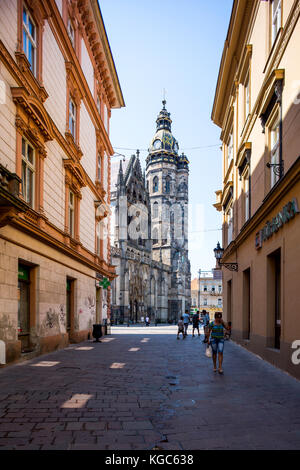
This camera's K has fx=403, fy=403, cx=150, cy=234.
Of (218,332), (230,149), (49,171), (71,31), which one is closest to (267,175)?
(218,332)

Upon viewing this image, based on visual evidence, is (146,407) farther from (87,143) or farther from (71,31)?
(71,31)

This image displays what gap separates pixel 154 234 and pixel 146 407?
80.3m

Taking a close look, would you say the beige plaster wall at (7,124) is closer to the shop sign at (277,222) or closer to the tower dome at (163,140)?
the shop sign at (277,222)

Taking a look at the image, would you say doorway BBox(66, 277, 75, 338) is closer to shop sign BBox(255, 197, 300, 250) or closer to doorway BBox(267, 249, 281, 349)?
shop sign BBox(255, 197, 300, 250)

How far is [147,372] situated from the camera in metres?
9.89

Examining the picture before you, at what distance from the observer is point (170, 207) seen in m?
87.1

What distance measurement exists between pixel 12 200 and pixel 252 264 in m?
9.01

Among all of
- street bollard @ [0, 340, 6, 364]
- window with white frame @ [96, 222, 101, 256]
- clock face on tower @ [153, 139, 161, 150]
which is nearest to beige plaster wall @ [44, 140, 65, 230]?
street bollard @ [0, 340, 6, 364]

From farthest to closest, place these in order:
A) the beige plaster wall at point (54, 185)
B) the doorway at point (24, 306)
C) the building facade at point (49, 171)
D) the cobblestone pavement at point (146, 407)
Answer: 1. the beige plaster wall at point (54, 185)
2. the doorway at point (24, 306)
3. the building facade at point (49, 171)
4. the cobblestone pavement at point (146, 407)

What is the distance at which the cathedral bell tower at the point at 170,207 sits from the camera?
83688mm

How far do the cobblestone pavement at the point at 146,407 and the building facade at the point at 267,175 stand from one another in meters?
1.92

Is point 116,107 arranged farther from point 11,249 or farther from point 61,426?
point 61,426

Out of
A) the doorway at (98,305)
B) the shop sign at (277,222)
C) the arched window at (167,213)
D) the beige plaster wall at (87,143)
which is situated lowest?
the doorway at (98,305)

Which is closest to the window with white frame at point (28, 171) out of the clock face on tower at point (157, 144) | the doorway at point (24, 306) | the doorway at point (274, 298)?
the doorway at point (24, 306)
